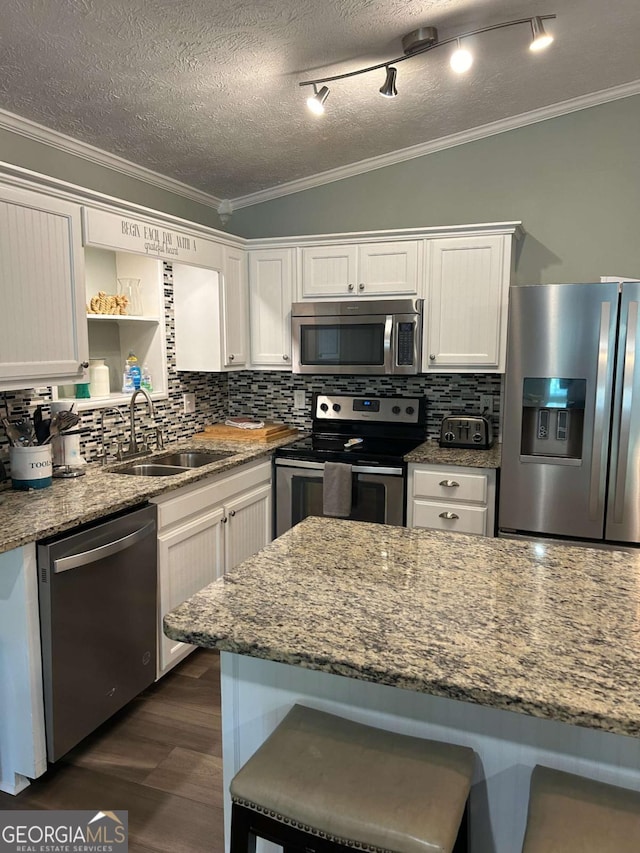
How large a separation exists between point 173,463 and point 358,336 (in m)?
1.28

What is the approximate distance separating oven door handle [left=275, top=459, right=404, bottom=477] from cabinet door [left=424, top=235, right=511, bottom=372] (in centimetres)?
67

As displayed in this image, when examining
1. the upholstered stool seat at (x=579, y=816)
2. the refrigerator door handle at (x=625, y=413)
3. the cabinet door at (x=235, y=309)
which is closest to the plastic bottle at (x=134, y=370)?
the cabinet door at (x=235, y=309)

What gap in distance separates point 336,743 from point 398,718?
0.57 ft

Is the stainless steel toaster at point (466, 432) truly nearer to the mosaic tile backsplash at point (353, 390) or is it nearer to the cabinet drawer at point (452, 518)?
the mosaic tile backsplash at point (353, 390)

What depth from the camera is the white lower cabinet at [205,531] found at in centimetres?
263

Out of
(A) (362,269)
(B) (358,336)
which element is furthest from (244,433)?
(A) (362,269)

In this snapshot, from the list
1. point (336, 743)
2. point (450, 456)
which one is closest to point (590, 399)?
point (450, 456)

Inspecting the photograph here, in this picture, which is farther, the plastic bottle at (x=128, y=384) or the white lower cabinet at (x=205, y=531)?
the plastic bottle at (x=128, y=384)

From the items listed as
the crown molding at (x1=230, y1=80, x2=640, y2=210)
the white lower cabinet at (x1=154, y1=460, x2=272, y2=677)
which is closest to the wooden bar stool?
A: the white lower cabinet at (x1=154, y1=460, x2=272, y2=677)

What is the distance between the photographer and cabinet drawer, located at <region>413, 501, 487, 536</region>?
10.4 feet

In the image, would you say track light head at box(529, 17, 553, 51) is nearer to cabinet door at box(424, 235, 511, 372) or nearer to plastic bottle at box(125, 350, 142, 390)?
cabinet door at box(424, 235, 511, 372)

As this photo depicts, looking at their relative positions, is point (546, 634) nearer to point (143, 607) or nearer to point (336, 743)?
point (336, 743)

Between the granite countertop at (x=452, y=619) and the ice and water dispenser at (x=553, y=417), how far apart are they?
1.26 m

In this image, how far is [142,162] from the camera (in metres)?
3.19
